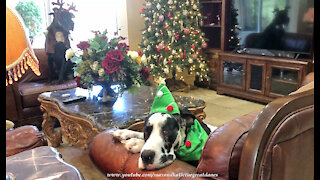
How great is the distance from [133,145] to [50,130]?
1844 mm

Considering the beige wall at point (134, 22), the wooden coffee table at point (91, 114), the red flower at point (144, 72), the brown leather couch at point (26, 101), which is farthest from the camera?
the beige wall at point (134, 22)

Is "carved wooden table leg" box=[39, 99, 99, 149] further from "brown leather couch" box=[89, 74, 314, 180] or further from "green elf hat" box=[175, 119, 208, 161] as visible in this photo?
"brown leather couch" box=[89, 74, 314, 180]

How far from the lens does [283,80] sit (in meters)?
4.09

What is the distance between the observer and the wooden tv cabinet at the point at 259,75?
155 inches

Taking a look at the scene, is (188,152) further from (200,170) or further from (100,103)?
(100,103)

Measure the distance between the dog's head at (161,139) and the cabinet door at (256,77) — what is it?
3289 millimetres

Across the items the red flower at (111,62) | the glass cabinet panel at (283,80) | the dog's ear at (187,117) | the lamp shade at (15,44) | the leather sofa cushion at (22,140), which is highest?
the lamp shade at (15,44)

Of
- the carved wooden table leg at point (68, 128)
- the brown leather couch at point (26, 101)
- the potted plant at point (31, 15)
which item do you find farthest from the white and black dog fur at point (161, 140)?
the potted plant at point (31, 15)

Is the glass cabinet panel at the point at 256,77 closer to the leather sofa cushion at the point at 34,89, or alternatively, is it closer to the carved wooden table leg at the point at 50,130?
the leather sofa cushion at the point at 34,89

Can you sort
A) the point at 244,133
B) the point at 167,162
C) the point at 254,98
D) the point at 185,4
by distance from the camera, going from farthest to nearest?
the point at 185,4 → the point at 254,98 → the point at 167,162 → the point at 244,133

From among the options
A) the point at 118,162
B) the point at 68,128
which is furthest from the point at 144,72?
the point at 118,162

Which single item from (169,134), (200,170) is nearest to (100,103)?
(169,134)
